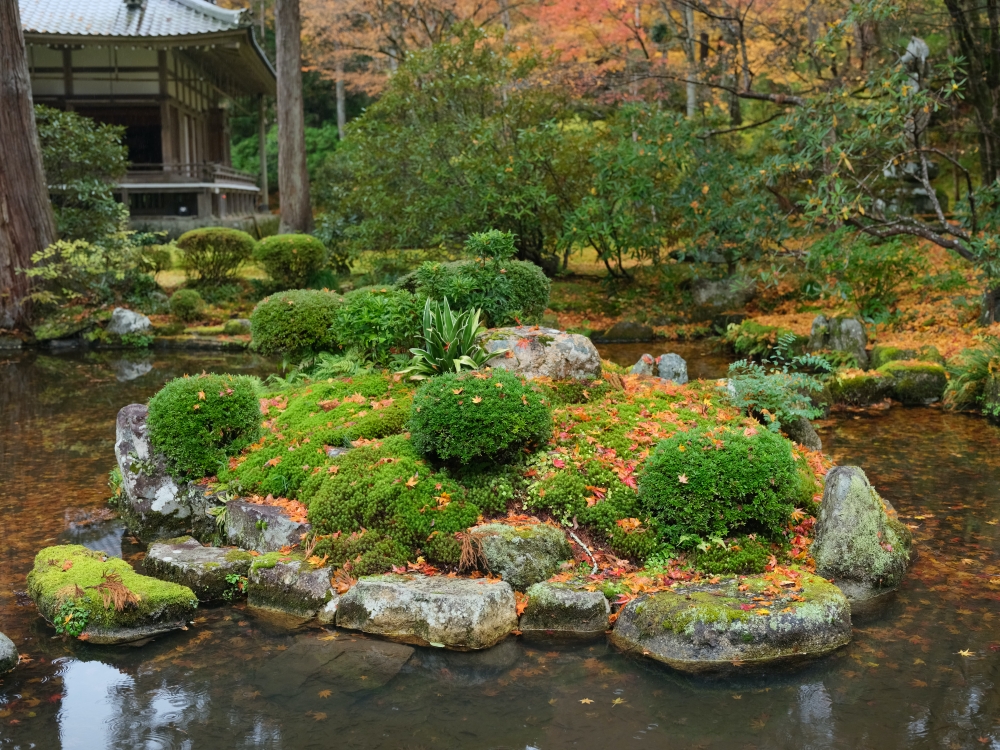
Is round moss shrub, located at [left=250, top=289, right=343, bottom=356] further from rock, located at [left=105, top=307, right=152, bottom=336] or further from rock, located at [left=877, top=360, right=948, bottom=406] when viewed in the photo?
rock, located at [left=105, top=307, right=152, bottom=336]

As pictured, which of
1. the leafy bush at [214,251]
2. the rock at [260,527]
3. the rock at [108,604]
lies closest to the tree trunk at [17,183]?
the leafy bush at [214,251]

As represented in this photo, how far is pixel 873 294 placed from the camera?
48.8ft

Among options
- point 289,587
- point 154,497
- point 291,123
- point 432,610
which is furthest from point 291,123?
point 432,610

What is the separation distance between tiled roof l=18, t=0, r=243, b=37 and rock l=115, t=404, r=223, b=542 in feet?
59.3

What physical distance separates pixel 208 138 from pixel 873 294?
23.7m

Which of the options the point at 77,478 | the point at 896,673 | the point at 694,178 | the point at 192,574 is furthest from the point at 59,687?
the point at 694,178

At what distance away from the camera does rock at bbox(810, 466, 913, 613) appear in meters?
5.83

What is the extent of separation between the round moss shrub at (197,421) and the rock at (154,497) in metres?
0.11

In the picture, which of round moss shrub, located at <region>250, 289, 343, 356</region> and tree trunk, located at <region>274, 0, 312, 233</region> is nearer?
round moss shrub, located at <region>250, 289, 343, 356</region>

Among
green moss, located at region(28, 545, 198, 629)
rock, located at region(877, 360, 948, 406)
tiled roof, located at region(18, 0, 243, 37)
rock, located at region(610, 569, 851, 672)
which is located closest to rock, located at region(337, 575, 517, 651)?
rock, located at region(610, 569, 851, 672)

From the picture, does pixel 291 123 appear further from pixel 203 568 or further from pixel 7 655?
pixel 7 655

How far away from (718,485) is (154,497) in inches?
173

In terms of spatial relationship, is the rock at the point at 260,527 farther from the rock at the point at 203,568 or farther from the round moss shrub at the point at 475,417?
the round moss shrub at the point at 475,417

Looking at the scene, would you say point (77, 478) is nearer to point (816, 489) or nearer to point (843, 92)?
point (816, 489)
